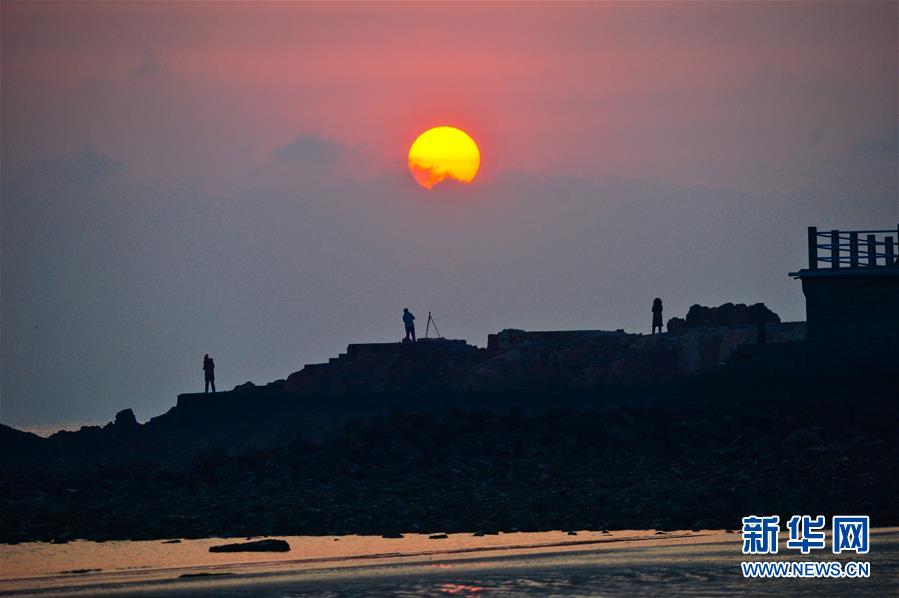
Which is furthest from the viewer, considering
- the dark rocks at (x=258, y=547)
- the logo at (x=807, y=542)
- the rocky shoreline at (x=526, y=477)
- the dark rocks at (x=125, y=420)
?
the dark rocks at (x=125, y=420)

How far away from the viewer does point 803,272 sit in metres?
47.4

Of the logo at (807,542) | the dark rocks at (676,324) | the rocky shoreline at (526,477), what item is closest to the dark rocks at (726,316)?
the dark rocks at (676,324)

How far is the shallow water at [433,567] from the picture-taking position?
25281 mm

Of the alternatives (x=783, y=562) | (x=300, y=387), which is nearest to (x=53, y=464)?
(x=300, y=387)

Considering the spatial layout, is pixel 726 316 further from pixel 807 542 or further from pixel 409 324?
pixel 807 542

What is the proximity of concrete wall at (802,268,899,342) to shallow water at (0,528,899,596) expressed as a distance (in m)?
16.6

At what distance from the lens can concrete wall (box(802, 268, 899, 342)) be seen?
47.0 meters

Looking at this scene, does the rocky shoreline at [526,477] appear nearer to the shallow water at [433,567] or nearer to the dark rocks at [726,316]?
the shallow water at [433,567]

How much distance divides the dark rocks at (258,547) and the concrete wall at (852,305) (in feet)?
67.0

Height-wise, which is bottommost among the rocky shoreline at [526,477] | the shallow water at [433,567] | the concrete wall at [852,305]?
the shallow water at [433,567]

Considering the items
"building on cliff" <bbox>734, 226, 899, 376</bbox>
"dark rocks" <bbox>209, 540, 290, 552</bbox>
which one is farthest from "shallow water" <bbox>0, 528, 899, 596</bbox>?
"building on cliff" <bbox>734, 226, 899, 376</bbox>

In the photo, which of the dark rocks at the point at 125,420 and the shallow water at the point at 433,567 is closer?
the shallow water at the point at 433,567

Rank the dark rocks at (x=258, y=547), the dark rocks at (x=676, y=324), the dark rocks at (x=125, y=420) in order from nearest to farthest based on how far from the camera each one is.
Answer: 1. the dark rocks at (x=258, y=547)
2. the dark rocks at (x=676, y=324)
3. the dark rocks at (x=125, y=420)

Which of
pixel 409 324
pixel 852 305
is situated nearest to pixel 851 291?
pixel 852 305
